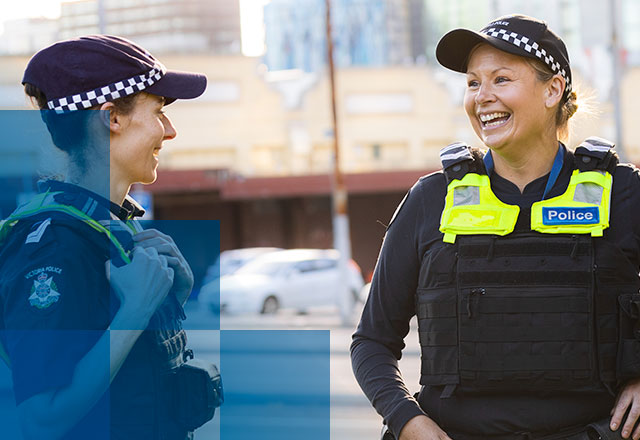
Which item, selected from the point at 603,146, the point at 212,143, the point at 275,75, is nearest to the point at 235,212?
the point at 212,143

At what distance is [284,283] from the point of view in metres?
22.2

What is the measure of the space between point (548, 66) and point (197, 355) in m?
1.20

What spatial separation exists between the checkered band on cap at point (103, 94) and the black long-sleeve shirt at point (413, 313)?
83cm

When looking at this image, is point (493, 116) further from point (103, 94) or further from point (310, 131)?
point (310, 131)

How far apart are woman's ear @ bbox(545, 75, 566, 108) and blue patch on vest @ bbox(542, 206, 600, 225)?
307 mm

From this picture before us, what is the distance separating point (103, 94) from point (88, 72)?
0.06 m

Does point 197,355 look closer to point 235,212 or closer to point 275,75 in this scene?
point 235,212

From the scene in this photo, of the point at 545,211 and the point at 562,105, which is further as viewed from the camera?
the point at 562,105

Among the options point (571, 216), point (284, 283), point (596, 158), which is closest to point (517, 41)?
point (596, 158)

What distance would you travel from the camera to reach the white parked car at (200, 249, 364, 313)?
21594mm

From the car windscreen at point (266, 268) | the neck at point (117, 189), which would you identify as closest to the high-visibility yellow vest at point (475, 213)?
the neck at point (117, 189)

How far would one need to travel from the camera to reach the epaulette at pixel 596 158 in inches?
101

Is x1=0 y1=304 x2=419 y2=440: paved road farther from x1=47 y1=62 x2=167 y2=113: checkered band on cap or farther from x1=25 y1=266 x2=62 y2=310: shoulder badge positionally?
x1=47 y1=62 x2=167 y2=113: checkered band on cap
